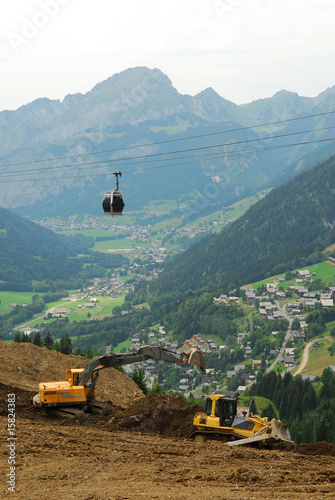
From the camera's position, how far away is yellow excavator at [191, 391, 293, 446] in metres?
24.0

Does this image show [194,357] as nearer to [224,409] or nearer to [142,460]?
[224,409]


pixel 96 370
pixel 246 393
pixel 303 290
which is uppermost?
pixel 303 290

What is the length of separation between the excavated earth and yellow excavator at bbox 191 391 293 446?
76 centimetres

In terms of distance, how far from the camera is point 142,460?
2077 centimetres

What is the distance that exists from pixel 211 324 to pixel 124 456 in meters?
168

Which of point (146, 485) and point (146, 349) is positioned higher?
point (146, 349)

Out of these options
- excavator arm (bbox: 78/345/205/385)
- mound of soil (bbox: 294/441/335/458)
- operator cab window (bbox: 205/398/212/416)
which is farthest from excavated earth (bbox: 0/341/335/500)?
excavator arm (bbox: 78/345/205/385)

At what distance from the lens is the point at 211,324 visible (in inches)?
7392

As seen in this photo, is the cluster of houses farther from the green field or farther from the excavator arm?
the excavator arm

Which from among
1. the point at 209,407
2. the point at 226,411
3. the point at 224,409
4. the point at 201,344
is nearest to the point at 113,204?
the point at 209,407

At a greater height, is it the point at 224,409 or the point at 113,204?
the point at 113,204

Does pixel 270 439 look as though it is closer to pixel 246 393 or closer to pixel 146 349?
pixel 146 349

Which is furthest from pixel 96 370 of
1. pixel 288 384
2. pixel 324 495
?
pixel 288 384

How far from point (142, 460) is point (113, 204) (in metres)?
10.9
